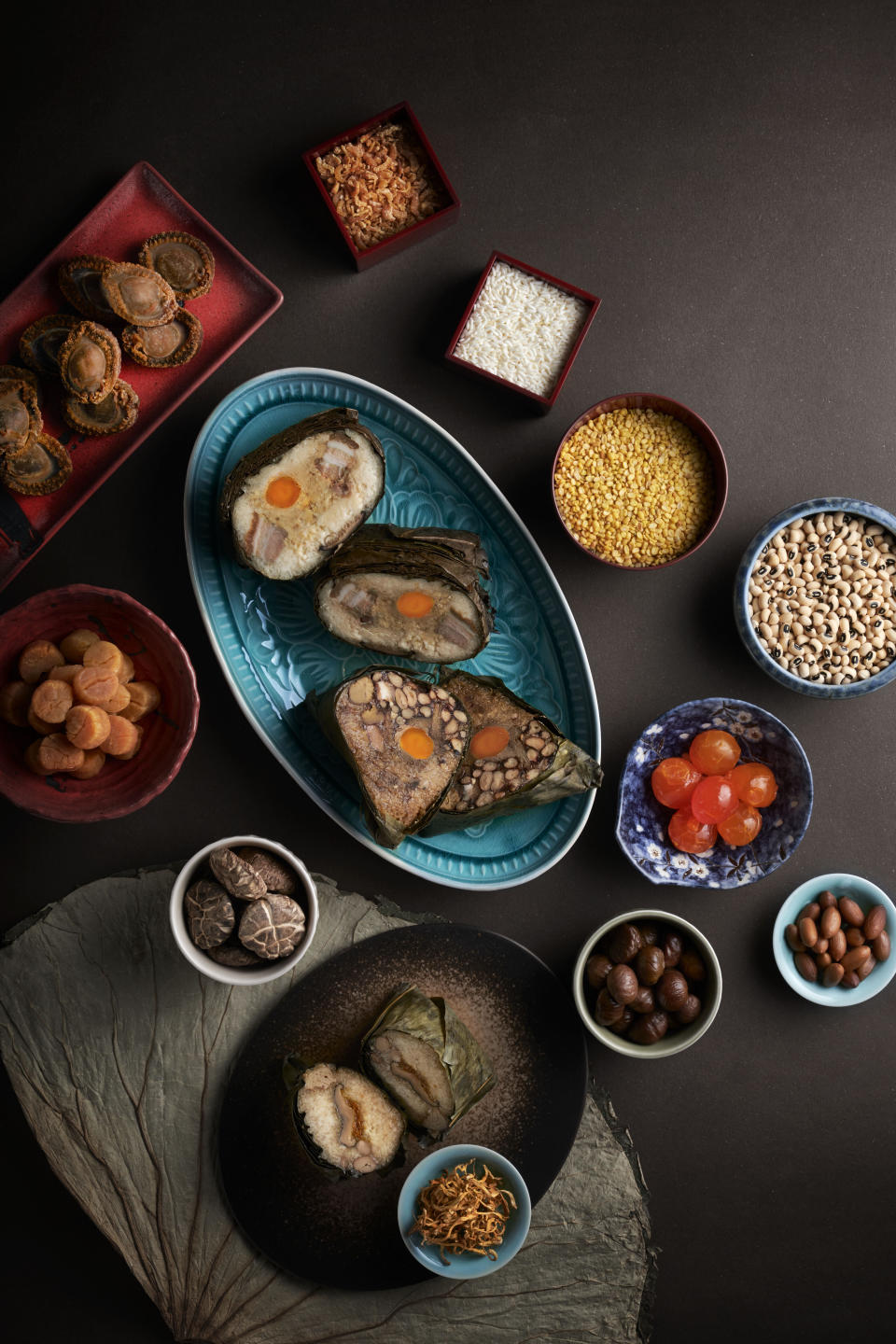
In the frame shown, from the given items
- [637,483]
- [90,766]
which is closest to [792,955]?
[637,483]

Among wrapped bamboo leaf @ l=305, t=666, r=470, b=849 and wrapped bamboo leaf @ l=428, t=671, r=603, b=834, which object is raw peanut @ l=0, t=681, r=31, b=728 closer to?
wrapped bamboo leaf @ l=305, t=666, r=470, b=849

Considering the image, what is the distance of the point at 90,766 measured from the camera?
271 centimetres

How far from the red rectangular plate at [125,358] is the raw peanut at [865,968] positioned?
2.87 meters

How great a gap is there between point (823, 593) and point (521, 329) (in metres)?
1.31

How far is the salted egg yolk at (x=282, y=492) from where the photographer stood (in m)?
2.78

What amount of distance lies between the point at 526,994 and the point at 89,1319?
1798mm

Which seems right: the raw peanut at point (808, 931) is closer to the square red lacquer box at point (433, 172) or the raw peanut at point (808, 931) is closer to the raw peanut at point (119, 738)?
the raw peanut at point (119, 738)

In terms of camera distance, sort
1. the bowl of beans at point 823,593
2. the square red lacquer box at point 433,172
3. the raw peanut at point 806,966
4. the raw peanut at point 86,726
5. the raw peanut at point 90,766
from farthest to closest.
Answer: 1. the raw peanut at point 806,966
2. the bowl of beans at point 823,593
3. the square red lacquer box at point 433,172
4. the raw peanut at point 90,766
5. the raw peanut at point 86,726

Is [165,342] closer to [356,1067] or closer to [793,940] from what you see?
[356,1067]

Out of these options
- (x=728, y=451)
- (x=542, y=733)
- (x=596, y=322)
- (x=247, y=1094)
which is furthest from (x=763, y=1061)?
(x=596, y=322)

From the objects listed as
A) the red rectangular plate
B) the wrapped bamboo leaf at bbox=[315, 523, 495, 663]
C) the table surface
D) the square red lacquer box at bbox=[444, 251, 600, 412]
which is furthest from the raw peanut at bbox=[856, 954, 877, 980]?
the red rectangular plate

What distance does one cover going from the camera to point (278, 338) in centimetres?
311

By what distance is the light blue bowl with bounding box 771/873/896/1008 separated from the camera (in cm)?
314

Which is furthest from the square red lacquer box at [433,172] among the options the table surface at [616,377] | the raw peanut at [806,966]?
the raw peanut at [806,966]
